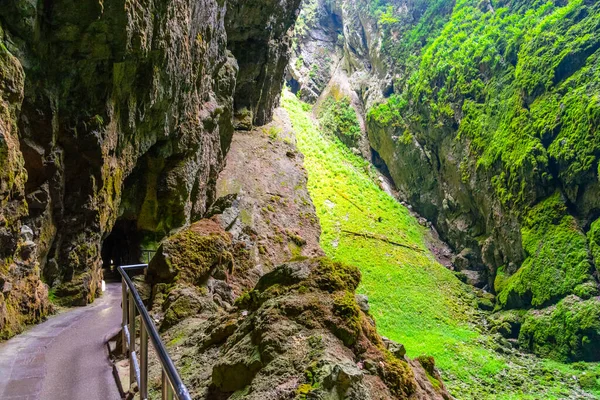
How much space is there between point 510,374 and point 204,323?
18076 millimetres

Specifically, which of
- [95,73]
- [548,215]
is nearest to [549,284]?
[548,215]

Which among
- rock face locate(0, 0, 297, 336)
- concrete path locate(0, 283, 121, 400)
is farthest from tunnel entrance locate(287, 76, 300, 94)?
concrete path locate(0, 283, 121, 400)

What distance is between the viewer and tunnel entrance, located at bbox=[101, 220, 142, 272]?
18.1 meters

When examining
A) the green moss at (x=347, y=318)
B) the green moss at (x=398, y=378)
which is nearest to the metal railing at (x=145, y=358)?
the green moss at (x=347, y=318)

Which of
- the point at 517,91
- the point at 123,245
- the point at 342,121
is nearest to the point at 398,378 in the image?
the point at 123,245

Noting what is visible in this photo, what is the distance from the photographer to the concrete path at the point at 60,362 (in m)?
4.45

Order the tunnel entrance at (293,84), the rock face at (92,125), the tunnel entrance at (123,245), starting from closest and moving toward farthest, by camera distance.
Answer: the rock face at (92,125), the tunnel entrance at (123,245), the tunnel entrance at (293,84)

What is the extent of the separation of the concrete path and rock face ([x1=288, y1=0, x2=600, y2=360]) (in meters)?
21.6

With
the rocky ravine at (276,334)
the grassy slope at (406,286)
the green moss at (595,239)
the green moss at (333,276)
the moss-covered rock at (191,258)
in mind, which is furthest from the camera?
the green moss at (595,239)

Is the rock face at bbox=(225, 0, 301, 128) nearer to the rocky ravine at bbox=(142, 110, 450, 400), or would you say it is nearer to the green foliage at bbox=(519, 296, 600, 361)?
the rocky ravine at bbox=(142, 110, 450, 400)

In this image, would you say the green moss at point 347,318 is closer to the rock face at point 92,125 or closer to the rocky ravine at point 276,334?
Answer: the rocky ravine at point 276,334

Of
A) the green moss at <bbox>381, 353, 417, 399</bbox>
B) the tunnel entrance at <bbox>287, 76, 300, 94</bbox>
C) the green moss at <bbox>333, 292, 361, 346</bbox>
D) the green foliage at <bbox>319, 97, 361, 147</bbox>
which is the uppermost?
the tunnel entrance at <bbox>287, 76, 300, 94</bbox>

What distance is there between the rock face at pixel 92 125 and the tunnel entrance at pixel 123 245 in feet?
0.57

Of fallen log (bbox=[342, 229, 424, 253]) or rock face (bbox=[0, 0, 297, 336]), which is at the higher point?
rock face (bbox=[0, 0, 297, 336])
